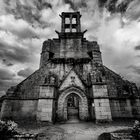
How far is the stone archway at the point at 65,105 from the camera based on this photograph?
9664mm

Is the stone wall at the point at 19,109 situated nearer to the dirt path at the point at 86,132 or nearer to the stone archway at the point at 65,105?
the stone archway at the point at 65,105

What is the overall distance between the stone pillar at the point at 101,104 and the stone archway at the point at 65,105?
130cm

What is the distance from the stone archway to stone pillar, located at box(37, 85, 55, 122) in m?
1.19

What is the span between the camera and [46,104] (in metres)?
8.84

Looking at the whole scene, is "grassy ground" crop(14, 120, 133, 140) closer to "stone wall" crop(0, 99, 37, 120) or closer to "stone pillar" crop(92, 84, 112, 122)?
"stone pillar" crop(92, 84, 112, 122)

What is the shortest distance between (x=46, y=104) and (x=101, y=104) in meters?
4.86

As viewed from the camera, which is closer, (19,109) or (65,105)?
(65,105)

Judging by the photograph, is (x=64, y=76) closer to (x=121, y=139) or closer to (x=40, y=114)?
(x=40, y=114)

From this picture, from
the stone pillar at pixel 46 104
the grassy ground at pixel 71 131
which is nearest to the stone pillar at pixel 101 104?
the grassy ground at pixel 71 131

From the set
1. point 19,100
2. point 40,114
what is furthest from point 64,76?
point 19,100

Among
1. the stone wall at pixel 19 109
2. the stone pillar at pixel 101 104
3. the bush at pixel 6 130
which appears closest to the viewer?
the bush at pixel 6 130

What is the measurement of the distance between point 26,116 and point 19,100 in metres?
1.79

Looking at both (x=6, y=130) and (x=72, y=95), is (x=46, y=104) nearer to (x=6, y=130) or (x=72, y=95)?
(x=72, y=95)

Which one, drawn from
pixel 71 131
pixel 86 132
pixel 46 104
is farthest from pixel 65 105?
pixel 86 132
